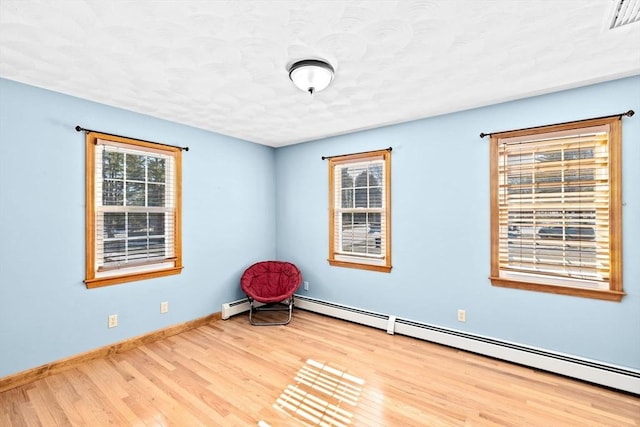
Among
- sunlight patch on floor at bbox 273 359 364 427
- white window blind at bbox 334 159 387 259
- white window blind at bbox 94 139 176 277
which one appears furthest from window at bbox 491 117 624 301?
white window blind at bbox 94 139 176 277

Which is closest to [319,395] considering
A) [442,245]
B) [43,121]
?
[442,245]

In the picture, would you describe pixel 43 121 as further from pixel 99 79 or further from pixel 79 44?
pixel 79 44

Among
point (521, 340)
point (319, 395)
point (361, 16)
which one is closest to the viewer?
point (361, 16)

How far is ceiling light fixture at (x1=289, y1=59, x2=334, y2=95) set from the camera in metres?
2.12

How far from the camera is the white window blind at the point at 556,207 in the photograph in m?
2.50

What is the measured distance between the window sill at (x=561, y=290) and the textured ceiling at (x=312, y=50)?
1750 millimetres

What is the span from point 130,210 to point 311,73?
2.42 meters

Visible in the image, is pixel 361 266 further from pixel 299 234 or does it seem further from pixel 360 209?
pixel 299 234

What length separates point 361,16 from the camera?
1648mm

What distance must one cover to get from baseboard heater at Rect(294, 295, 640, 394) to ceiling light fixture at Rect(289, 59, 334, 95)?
2.74m

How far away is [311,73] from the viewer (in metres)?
2.17

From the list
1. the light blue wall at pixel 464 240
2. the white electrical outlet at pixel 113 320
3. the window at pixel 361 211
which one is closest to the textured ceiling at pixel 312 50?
the light blue wall at pixel 464 240

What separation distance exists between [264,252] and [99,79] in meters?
3.00

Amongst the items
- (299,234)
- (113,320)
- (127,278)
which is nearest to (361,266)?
(299,234)
